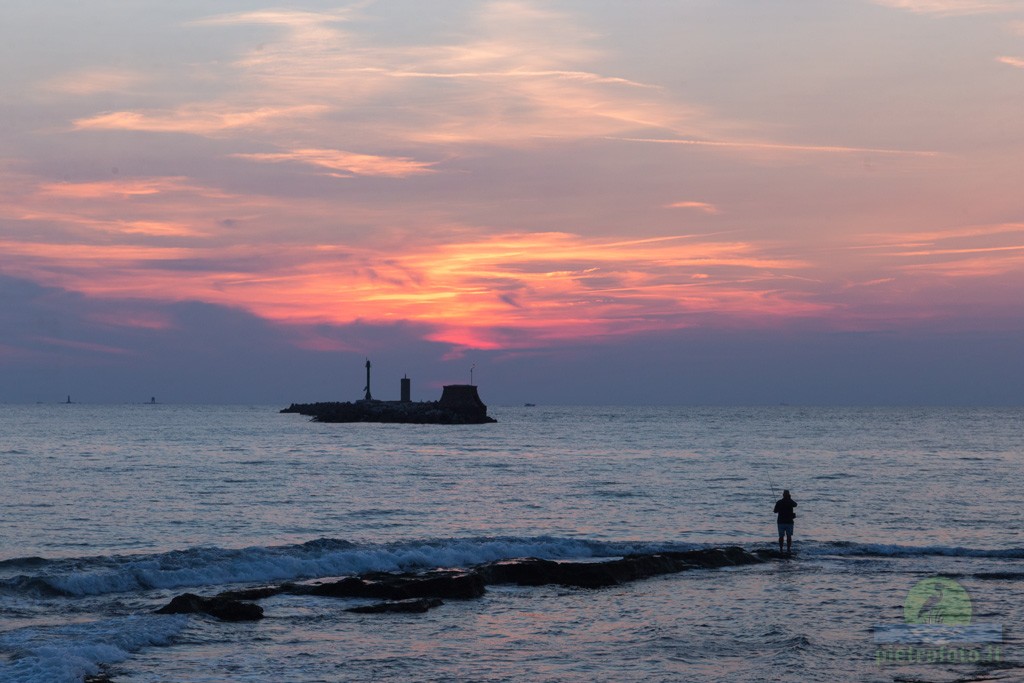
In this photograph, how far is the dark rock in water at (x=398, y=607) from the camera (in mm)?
20891

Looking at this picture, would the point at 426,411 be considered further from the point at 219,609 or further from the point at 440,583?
the point at 219,609

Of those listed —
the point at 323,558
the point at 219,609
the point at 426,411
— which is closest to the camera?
the point at 219,609

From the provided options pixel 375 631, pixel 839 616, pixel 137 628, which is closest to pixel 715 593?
pixel 839 616

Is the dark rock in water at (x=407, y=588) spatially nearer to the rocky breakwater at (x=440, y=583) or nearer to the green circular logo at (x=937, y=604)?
the rocky breakwater at (x=440, y=583)

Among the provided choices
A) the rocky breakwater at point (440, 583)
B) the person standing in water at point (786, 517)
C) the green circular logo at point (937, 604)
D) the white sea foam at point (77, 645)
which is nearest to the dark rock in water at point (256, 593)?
the rocky breakwater at point (440, 583)

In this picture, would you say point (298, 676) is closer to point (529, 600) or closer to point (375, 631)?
point (375, 631)

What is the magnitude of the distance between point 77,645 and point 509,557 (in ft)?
47.7

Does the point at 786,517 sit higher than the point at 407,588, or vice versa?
the point at 786,517

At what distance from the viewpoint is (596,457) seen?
257 ft

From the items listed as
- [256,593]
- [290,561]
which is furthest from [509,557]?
[256,593]

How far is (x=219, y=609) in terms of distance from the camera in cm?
2009

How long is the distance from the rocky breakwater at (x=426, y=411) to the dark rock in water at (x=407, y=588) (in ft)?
400

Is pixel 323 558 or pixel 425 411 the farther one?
pixel 425 411

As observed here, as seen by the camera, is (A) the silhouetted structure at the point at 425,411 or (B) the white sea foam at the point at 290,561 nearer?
(B) the white sea foam at the point at 290,561
